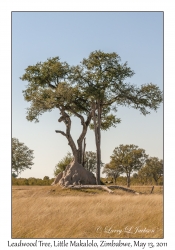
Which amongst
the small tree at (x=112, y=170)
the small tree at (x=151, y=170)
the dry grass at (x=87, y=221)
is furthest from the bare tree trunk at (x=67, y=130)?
the small tree at (x=151, y=170)

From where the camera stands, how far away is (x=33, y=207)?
1622cm

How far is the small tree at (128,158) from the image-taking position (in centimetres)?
5897

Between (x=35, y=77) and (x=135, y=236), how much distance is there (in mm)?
24393

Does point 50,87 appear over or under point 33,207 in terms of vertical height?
over

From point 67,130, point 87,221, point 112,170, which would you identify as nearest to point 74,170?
point 67,130

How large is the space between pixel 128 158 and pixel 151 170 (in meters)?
4.66

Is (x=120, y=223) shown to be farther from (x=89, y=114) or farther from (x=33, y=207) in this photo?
(x=89, y=114)

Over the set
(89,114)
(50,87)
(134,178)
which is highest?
(50,87)

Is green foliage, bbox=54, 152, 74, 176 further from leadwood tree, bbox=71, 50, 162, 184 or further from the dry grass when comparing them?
the dry grass

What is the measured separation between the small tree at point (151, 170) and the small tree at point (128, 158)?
1.54 m

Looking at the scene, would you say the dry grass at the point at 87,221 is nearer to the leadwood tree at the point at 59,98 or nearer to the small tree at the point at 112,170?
the leadwood tree at the point at 59,98

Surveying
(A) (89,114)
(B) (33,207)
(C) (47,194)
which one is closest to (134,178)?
(A) (89,114)

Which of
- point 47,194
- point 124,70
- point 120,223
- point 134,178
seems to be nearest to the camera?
point 120,223
